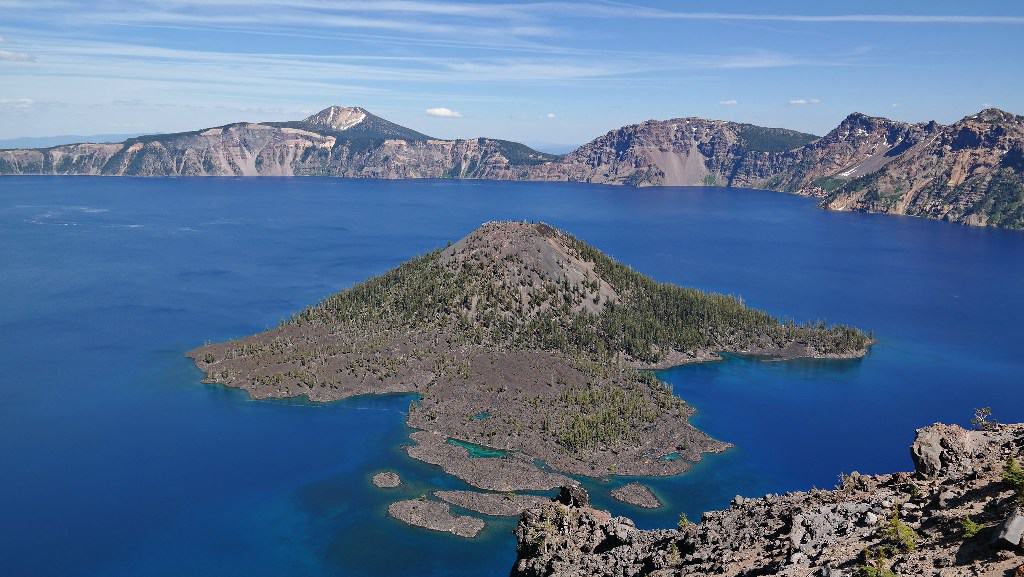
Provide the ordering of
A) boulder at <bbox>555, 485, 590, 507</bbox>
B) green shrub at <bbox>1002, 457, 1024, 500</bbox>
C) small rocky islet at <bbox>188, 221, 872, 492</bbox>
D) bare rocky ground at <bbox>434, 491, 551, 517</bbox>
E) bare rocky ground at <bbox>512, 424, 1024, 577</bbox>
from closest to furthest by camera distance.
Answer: bare rocky ground at <bbox>512, 424, 1024, 577</bbox>, green shrub at <bbox>1002, 457, 1024, 500</bbox>, boulder at <bbox>555, 485, 590, 507</bbox>, bare rocky ground at <bbox>434, 491, 551, 517</bbox>, small rocky islet at <bbox>188, 221, 872, 492</bbox>

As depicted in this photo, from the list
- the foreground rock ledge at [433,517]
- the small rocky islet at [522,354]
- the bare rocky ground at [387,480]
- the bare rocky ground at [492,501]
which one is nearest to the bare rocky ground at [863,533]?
the foreground rock ledge at [433,517]

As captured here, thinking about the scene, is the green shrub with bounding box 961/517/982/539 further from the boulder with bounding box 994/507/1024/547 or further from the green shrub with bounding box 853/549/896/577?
the green shrub with bounding box 853/549/896/577

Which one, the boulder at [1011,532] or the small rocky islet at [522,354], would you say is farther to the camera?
the small rocky islet at [522,354]

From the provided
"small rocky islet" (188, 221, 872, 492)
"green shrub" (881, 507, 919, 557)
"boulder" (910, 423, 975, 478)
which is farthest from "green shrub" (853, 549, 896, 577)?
"small rocky islet" (188, 221, 872, 492)

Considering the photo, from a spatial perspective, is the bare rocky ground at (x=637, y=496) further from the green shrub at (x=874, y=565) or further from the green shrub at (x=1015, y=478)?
the green shrub at (x=874, y=565)

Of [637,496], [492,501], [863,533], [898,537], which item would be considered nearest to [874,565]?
[898,537]

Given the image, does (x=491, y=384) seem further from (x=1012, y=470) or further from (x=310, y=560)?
(x=1012, y=470)
